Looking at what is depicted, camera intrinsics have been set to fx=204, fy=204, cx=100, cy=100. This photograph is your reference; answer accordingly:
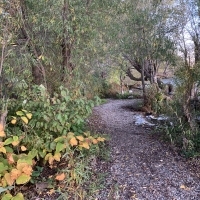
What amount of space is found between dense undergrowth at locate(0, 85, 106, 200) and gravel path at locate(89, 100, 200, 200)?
32cm

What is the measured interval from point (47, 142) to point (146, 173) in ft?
4.34

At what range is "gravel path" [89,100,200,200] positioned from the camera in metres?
2.24

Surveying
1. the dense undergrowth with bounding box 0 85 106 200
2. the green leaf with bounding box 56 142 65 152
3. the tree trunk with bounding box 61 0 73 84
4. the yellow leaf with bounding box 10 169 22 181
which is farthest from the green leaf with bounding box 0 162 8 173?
the tree trunk with bounding box 61 0 73 84

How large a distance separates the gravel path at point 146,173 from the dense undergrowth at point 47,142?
12.8 inches

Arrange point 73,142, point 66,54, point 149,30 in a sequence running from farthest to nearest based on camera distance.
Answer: point 149,30 → point 66,54 → point 73,142

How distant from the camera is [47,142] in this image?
253cm

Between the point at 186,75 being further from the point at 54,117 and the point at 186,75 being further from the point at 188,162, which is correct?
the point at 54,117

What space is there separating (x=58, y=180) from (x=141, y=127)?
2.56 m

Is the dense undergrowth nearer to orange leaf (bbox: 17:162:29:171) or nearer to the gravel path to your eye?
orange leaf (bbox: 17:162:29:171)

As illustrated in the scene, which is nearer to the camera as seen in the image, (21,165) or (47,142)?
(21,165)

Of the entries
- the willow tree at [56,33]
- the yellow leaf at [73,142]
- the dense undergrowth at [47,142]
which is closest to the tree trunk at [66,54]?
the willow tree at [56,33]

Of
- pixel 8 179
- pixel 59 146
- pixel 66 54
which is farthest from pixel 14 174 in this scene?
pixel 66 54

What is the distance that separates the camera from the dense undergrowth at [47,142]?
2.25 metres

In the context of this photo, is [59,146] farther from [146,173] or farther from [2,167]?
[146,173]
